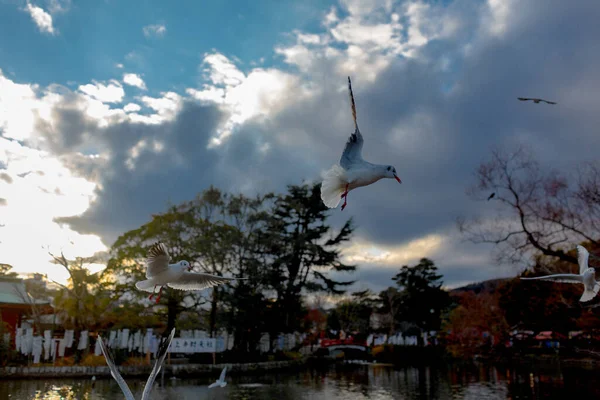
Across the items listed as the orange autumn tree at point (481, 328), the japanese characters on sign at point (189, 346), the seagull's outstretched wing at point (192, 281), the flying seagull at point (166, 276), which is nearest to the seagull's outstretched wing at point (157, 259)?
the flying seagull at point (166, 276)

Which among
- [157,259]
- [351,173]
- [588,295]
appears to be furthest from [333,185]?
[588,295]

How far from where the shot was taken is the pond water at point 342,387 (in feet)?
57.1

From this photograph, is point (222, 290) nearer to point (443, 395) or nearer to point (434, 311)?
point (443, 395)

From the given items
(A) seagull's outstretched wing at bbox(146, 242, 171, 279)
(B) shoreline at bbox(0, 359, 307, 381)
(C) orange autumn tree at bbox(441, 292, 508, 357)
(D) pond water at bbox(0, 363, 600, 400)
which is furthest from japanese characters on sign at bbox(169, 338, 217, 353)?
(A) seagull's outstretched wing at bbox(146, 242, 171, 279)

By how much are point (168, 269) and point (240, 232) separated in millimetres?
21339

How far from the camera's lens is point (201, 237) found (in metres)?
25.9

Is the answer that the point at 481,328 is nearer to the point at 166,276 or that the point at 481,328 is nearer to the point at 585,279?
the point at 585,279

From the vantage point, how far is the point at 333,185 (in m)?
5.58

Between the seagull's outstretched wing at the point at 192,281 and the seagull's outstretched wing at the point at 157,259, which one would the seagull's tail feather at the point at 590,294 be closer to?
the seagull's outstretched wing at the point at 192,281

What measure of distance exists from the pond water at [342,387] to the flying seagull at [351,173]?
1332 cm

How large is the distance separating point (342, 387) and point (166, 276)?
1630 cm

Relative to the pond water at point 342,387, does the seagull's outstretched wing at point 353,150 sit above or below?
above

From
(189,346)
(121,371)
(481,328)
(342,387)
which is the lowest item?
(342,387)

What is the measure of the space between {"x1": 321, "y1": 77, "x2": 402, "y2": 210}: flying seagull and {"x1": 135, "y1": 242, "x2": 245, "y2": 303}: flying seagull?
1756 mm
